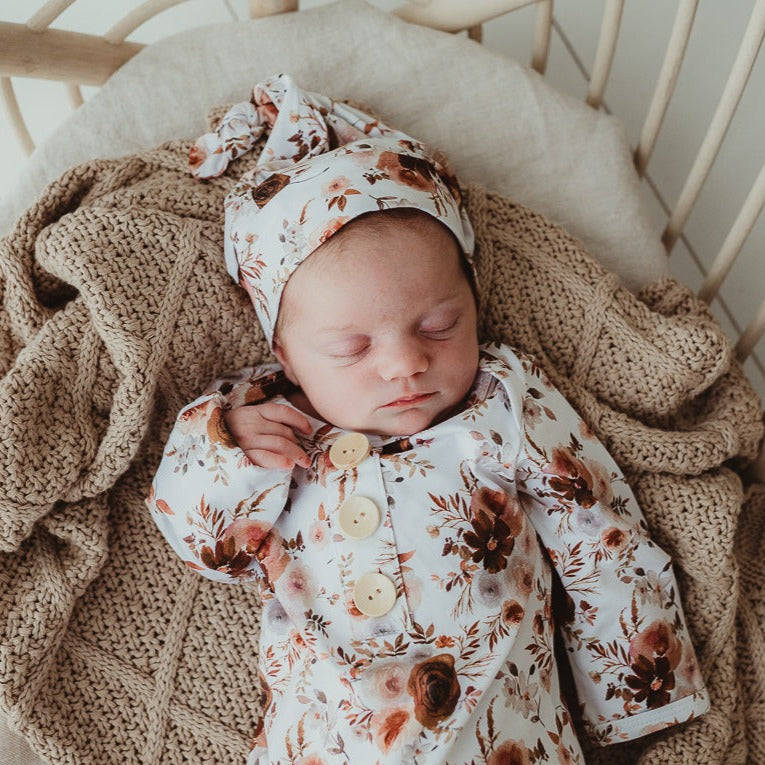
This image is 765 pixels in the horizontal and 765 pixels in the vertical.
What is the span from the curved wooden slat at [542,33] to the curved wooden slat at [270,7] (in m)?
0.35

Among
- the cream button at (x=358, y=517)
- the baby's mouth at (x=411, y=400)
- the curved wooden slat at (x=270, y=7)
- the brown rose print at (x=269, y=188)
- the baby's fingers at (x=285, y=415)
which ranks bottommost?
the cream button at (x=358, y=517)

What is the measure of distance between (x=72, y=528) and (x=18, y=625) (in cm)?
12

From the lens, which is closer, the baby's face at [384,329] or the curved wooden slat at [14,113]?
the baby's face at [384,329]

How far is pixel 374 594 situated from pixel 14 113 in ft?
2.67

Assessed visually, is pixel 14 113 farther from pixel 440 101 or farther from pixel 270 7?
pixel 440 101

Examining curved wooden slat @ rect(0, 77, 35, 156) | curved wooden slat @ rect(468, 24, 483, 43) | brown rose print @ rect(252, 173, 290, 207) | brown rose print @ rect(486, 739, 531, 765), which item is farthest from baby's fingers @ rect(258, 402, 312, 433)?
curved wooden slat @ rect(468, 24, 483, 43)

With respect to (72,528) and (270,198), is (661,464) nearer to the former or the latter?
(270,198)

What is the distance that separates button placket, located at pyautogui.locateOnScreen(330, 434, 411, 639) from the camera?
2.95 feet

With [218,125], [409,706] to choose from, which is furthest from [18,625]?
[218,125]

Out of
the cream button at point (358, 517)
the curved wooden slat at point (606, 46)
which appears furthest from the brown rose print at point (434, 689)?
the curved wooden slat at point (606, 46)

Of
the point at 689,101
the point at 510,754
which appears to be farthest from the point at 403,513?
the point at 689,101

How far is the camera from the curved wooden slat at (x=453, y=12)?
117 centimetres

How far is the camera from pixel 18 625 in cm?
93

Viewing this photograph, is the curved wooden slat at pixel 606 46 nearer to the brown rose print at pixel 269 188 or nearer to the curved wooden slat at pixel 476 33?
the curved wooden slat at pixel 476 33
